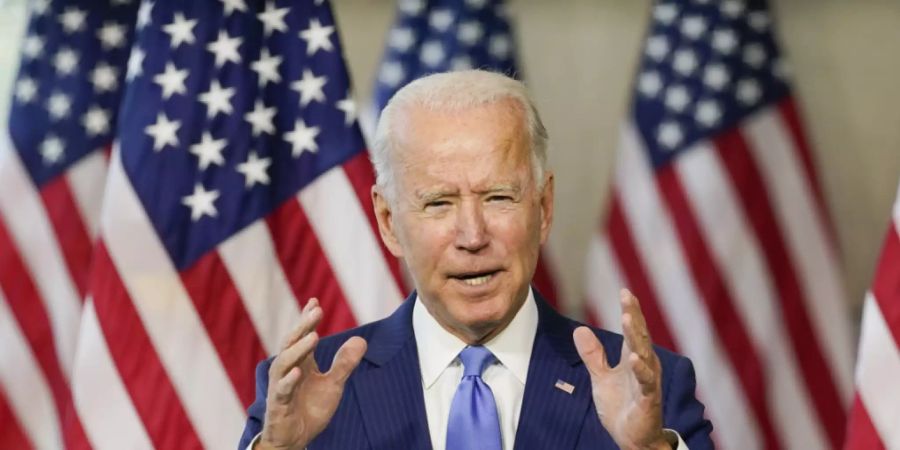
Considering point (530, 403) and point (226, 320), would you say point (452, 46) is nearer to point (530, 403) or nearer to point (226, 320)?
point (226, 320)

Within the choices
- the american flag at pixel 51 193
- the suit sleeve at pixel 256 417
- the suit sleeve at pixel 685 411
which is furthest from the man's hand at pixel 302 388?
the american flag at pixel 51 193

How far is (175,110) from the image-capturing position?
3654mm

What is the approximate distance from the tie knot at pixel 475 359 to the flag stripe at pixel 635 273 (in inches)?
75.4

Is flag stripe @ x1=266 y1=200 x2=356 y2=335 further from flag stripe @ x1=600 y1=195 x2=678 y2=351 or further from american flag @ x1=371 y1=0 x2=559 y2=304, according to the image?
flag stripe @ x1=600 y1=195 x2=678 y2=351

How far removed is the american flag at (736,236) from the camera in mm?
4016

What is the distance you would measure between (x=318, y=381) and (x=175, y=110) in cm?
179

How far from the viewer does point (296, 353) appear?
6.28 feet

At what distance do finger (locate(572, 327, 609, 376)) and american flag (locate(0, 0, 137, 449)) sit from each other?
86.6 inches

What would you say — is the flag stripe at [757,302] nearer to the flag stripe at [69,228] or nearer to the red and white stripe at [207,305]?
the red and white stripe at [207,305]

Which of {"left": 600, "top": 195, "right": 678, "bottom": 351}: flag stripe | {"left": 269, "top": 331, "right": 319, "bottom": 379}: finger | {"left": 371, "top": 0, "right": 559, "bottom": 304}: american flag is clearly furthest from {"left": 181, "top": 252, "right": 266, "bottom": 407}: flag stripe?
{"left": 269, "top": 331, "right": 319, "bottom": 379}: finger

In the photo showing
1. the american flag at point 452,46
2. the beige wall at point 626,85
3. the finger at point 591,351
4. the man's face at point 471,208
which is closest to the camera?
the finger at point 591,351

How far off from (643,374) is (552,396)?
277 millimetres

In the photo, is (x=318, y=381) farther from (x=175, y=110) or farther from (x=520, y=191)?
(x=175, y=110)

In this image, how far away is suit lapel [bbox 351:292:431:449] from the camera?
213 centimetres
